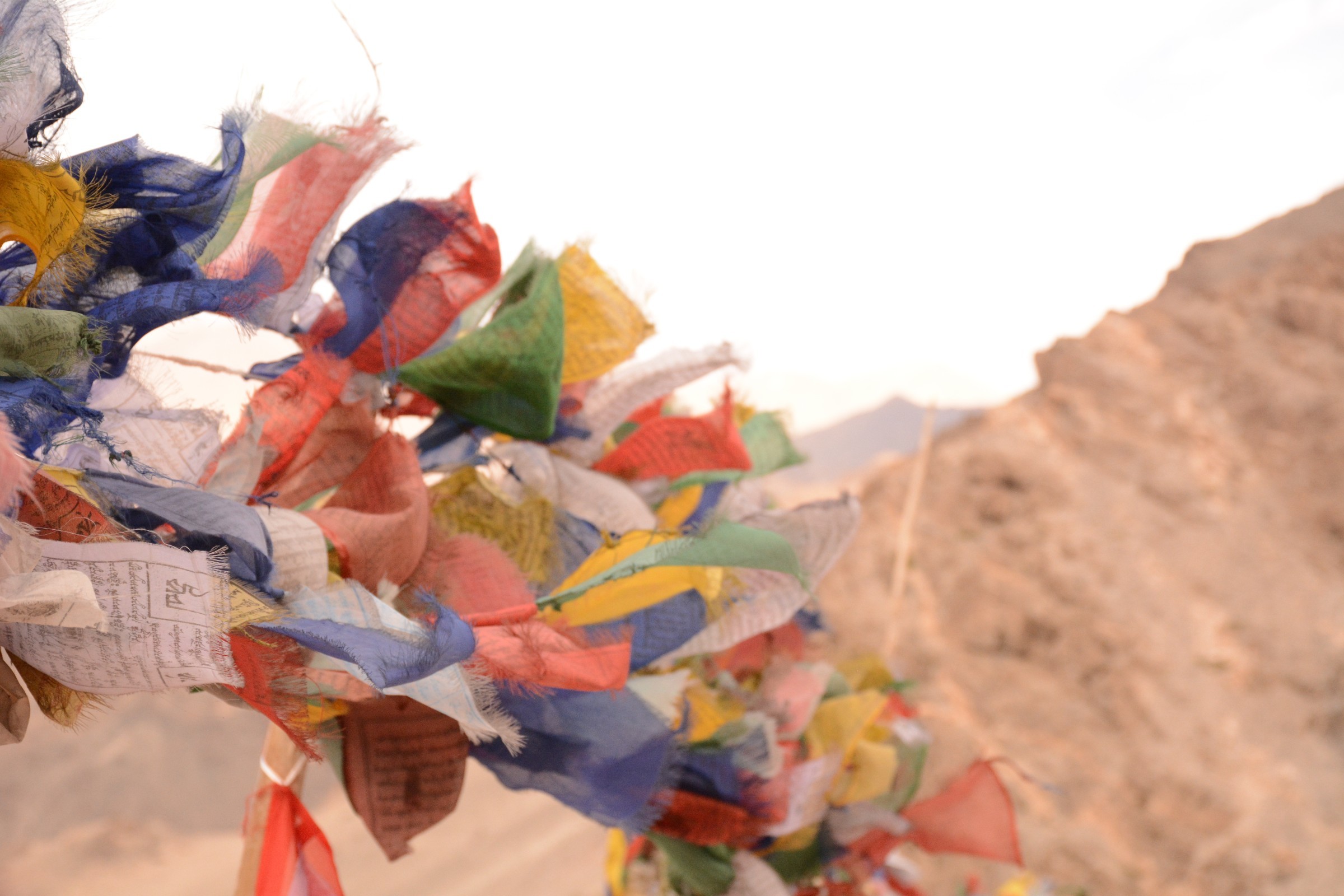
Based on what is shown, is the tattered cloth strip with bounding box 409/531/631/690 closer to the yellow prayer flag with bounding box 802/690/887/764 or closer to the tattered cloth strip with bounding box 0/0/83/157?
the tattered cloth strip with bounding box 0/0/83/157

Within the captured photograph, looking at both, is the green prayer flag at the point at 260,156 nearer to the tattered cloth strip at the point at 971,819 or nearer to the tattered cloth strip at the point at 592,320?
the tattered cloth strip at the point at 592,320

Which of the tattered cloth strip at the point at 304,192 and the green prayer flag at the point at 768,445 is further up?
the tattered cloth strip at the point at 304,192

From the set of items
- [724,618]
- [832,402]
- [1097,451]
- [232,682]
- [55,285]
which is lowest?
[832,402]

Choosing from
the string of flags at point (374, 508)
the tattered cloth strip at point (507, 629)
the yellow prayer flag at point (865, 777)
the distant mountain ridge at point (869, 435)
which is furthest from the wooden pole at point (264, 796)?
the distant mountain ridge at point (869, 435)

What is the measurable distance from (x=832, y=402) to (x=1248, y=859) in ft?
30.7

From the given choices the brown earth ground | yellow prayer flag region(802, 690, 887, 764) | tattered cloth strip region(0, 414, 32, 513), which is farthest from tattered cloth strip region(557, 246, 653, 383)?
the brown earth ground

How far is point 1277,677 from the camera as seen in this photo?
1.84 m

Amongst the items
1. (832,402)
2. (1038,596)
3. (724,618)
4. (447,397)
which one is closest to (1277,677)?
(1038,596)

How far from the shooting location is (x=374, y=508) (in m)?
0.47

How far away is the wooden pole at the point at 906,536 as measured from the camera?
1.71 m

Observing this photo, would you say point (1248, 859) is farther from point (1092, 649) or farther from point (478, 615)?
point (478, 615)

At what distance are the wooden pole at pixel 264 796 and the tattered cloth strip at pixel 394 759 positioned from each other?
0.12ft

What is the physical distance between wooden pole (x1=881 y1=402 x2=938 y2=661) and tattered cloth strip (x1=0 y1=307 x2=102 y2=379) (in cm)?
144

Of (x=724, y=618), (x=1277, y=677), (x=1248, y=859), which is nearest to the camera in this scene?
(x=724, y=618)
